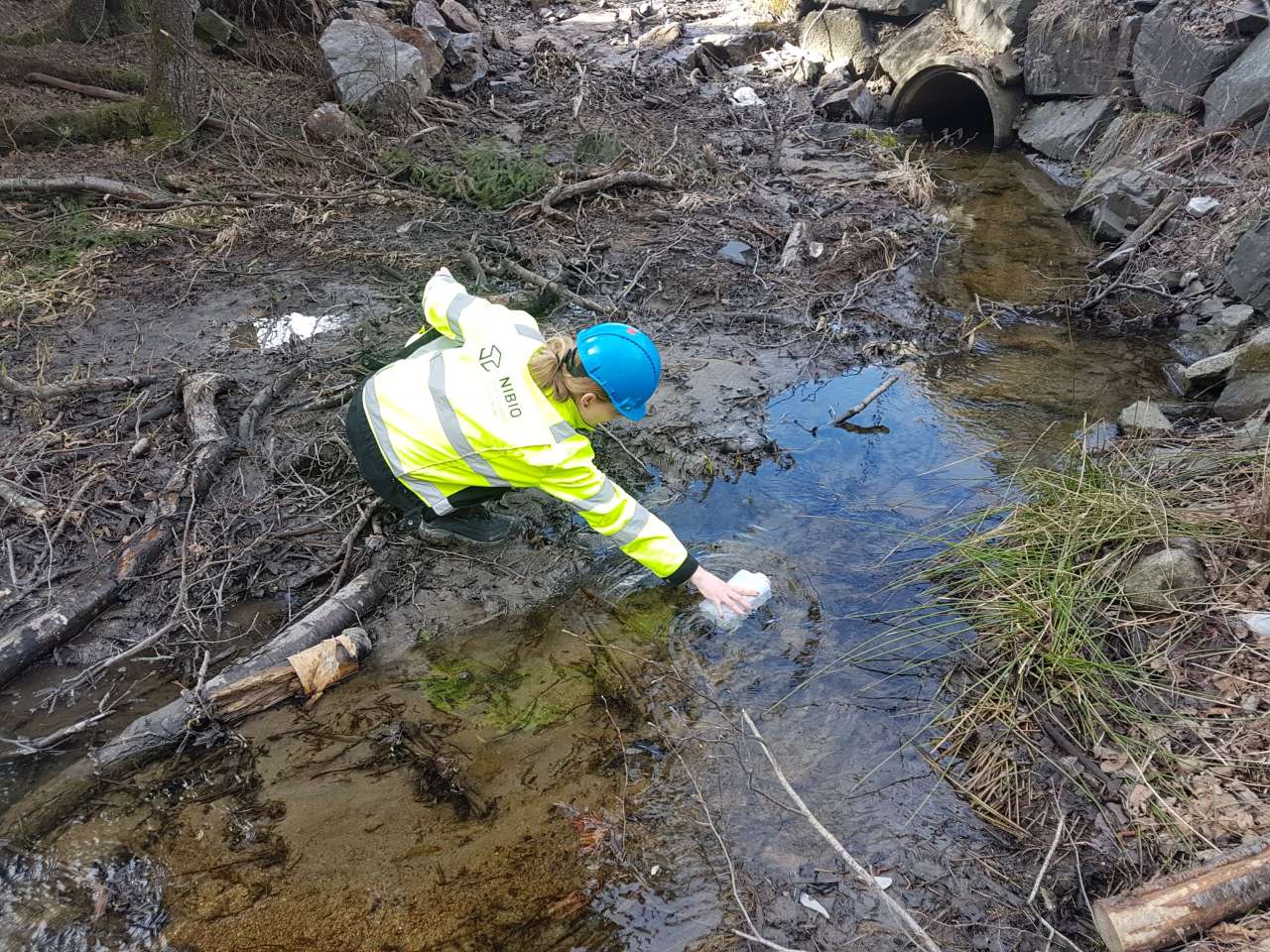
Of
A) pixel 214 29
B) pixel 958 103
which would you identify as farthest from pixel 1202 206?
pixel 214 29

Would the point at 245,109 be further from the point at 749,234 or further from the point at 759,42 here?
the point at 759,42

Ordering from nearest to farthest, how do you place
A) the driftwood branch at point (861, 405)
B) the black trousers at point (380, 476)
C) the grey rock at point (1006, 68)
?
the black trousers at point (380, 476) < the driftwood branch at point (861, 405) < the grey rock at point (1006, 68)

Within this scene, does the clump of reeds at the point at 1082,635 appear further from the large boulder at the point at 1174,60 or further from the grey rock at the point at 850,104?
the grey rock at the point at 850,104

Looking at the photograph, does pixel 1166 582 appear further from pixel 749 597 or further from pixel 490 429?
pixel 490 429

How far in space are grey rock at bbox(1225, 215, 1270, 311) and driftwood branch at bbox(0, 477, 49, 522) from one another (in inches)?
286

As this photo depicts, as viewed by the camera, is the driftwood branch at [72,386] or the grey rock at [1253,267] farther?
the grey rock at [1253,267]

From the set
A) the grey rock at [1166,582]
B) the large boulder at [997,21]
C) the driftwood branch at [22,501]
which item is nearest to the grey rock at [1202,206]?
the large boulder at [997,21]

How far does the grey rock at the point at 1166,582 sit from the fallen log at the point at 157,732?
3.21 metres

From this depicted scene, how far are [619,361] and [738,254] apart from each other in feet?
13.4

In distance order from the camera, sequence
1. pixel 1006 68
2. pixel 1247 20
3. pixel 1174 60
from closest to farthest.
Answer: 1. pixel 1247 20
2. pixel 1174 60
3. pixel 1006 68

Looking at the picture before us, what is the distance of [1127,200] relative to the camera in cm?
692

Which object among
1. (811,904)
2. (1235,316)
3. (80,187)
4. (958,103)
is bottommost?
(811,904)

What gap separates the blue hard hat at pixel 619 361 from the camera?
2.80 m

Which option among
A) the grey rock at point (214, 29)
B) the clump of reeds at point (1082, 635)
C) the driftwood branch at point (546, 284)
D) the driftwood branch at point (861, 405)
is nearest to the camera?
the clump of reeds at point (1082, 635)
